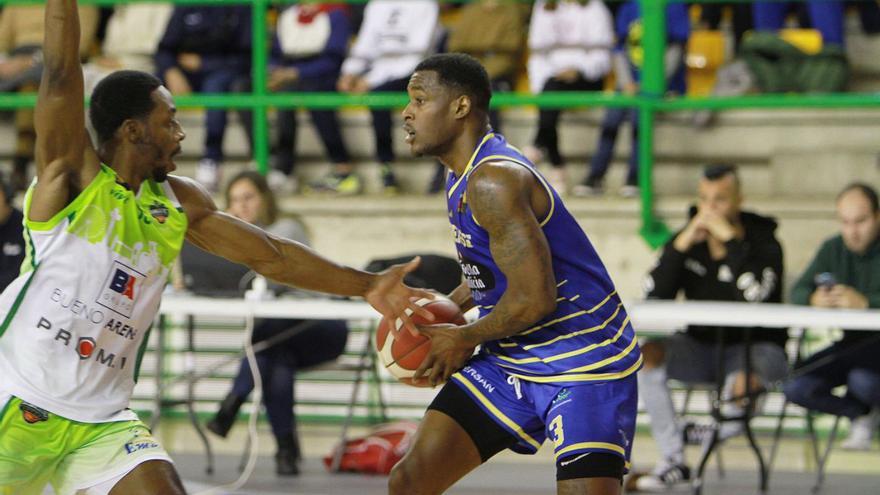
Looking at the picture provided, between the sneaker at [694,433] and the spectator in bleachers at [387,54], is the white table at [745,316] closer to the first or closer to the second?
the sneaker at [694,433]

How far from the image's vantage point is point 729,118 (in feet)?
30.2

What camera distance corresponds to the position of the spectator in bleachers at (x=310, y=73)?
9.26m

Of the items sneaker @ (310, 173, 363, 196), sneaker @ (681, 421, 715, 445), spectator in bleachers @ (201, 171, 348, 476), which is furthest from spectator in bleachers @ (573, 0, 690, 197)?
spectator in bleachers @ (201, 171, 348, 476)

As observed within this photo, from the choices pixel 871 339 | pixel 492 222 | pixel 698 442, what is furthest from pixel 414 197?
pixel 492 222

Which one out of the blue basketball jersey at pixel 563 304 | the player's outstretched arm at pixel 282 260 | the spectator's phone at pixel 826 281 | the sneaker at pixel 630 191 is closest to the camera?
the blue basketball jersey at pixel 563 304

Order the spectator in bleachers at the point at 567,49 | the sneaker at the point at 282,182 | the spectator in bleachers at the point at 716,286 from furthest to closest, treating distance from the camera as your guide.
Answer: the sneaker at the point at 282,182
the spectator in bleachers at the point at 567,49
the spectator in bleachers at the point at 716,286

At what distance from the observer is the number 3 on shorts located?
4180 mm

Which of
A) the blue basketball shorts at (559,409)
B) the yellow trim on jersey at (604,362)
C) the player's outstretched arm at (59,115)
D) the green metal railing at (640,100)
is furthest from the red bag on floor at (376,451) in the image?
the player's outstretched arm at (59,115)

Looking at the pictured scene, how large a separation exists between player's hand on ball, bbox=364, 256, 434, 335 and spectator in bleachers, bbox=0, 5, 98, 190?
536 centimetres

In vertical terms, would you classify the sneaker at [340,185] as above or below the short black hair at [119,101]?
below

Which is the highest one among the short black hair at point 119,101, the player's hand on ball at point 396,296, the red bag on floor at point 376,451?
the short black hair at point 119,101

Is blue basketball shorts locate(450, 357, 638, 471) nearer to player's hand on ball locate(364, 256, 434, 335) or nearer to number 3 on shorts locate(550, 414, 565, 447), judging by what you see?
number 3 on shorts locate(550, 414, 565, 447)

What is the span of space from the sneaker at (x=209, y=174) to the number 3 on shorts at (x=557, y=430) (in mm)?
5316

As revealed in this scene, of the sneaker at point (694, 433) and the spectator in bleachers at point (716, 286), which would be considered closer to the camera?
the spectator in bleachers at point (716, 286)
